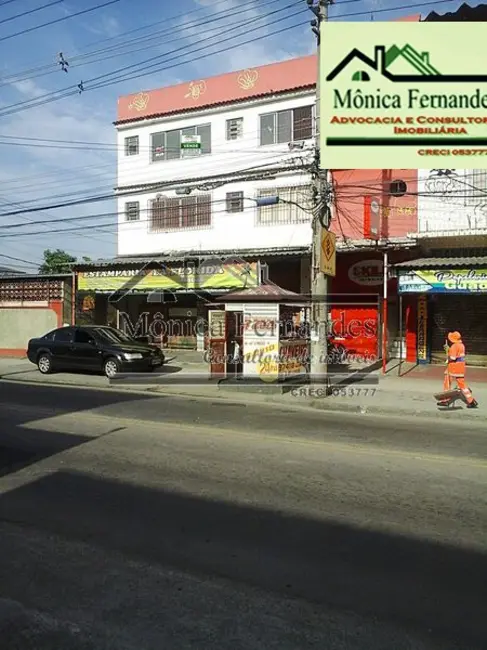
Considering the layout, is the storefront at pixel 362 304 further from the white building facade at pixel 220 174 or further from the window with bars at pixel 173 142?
the window with bars at pixel 173 142

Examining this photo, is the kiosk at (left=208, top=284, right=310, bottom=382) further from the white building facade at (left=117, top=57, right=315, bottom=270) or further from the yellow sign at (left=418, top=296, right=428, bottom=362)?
the white building facade at (left=117, top=57, right=315, bottom=270)

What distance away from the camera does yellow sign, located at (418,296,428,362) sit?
20.9m

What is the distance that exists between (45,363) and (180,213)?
32.2ft

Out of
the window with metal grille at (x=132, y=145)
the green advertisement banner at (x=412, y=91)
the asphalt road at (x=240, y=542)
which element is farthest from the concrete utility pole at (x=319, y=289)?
the window with metal grille at (x=132, y=145)

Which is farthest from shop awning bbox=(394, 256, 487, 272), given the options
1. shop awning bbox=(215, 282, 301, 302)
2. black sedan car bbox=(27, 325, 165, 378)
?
black sedan car bbox=(27, 325, 165, 378)

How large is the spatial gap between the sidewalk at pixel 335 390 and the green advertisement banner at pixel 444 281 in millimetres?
2683

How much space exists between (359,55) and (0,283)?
20.6 metres

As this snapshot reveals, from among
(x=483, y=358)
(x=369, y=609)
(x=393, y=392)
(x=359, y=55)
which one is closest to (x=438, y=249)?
(x=483, y=358)

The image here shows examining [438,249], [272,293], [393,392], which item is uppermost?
[438,249]

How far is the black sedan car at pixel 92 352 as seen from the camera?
59.1 ft

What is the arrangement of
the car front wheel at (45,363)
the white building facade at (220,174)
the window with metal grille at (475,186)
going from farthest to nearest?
the white building facade at (220,174) → the car front wheel at (45,363) → the window with metal grille at (475,186)

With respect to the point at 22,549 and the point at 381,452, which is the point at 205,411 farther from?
the point at 22,549

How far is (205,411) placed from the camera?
1200 centimetres

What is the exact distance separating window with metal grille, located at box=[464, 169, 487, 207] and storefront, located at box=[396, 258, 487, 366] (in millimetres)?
2049
